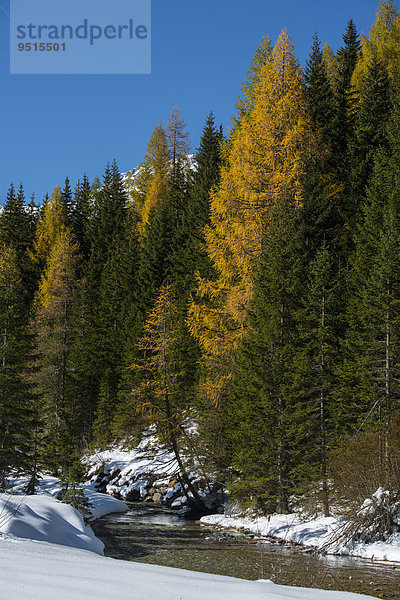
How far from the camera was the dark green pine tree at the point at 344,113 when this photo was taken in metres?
28.6

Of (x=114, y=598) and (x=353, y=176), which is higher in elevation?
(x=353, y=176)

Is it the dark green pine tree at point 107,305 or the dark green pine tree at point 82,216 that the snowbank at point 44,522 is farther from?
the dark green pine tree at point 82,216

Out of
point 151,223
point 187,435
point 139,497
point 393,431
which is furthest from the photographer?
point 151,223

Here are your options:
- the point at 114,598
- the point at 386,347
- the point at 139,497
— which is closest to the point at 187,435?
the point at 139,497

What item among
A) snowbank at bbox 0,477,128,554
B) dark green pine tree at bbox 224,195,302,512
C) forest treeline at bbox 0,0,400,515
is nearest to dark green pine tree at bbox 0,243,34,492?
forest treeline at bbox 0,0,400,515

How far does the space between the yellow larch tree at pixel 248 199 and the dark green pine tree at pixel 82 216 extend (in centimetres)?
3330

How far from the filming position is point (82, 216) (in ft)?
186

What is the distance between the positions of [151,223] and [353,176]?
63.0 feet

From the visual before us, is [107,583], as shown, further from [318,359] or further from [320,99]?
[320,99]

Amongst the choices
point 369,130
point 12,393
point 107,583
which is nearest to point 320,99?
point 369,130

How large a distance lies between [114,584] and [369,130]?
96.0ft

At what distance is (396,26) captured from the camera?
138 feet

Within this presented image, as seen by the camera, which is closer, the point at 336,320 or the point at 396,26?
the point at 336,320

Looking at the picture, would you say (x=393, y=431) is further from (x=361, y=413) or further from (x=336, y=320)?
(x=336, y=320)
